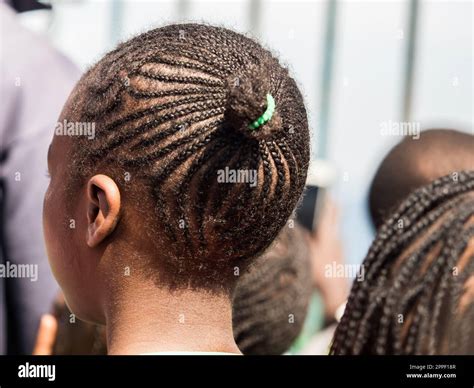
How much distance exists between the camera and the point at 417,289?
162 cm

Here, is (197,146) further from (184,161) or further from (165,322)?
(165,322)

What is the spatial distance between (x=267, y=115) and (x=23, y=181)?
1.16 metres

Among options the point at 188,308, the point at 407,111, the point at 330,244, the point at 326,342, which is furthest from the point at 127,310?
the point at 407,111

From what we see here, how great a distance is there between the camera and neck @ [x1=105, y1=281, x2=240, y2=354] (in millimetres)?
1758

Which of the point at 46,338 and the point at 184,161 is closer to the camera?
the point at 184,161
